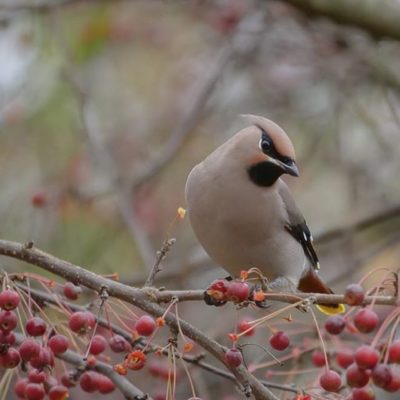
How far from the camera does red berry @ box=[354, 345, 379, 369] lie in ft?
7.86

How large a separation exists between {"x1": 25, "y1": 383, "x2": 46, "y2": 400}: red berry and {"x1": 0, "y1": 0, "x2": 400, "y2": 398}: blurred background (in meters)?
2.31

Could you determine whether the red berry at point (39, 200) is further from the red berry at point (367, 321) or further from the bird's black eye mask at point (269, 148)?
the red berry at point (367, 321)

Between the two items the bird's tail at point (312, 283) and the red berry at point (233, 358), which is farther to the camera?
the bird's tail at point (312, 283)

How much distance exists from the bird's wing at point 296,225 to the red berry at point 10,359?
185 cm

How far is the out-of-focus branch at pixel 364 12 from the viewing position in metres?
4.50

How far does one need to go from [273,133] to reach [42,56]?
10.6 ft

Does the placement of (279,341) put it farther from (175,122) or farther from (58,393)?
(175,122)

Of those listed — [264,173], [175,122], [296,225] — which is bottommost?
[175,122]

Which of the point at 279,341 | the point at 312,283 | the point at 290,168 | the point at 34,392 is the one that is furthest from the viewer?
the point at 312,283

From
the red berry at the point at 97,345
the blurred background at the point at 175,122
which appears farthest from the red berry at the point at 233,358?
the blurred background at the point at 175,122

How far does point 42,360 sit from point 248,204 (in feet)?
5.13

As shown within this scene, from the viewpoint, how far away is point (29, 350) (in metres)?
2.44

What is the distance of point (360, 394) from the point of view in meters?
2.49

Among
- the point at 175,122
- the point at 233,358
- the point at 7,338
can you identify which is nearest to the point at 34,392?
the point at 7,338
